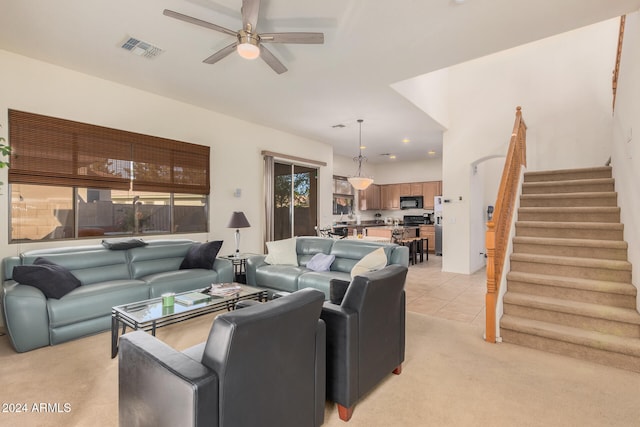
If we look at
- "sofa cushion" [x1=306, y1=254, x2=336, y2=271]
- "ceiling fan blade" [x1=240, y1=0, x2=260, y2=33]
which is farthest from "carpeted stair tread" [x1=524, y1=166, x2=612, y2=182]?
"ceiling fan blade" [x1=240, y1=0, x2=260, y2=33]

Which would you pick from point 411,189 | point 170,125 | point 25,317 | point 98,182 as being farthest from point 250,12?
point 411,189

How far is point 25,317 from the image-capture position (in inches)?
108

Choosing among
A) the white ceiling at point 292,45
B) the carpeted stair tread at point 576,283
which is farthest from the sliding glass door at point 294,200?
the carpeted stair tread at point 576,283

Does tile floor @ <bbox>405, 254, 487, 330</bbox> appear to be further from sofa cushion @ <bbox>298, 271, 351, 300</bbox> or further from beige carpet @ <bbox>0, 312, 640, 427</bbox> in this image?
sofa cushion @ <bbox>298, 271, 351, 300</bbox>

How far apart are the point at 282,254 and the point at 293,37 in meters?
2.87

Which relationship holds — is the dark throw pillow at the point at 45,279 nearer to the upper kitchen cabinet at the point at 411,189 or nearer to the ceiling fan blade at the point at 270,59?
the ceiling fan blade at the point at 270,59

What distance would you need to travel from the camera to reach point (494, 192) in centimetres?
712

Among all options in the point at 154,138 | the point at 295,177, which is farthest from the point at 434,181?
the point at 154,138

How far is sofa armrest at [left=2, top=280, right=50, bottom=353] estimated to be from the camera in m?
2.71

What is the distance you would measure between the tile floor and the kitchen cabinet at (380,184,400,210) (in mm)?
4153

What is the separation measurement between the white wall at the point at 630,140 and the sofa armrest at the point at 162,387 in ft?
12.1

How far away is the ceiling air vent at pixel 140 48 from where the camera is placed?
10.2 feet

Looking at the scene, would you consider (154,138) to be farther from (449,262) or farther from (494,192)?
(494,192)

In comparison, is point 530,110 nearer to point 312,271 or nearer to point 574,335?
point 574,335
